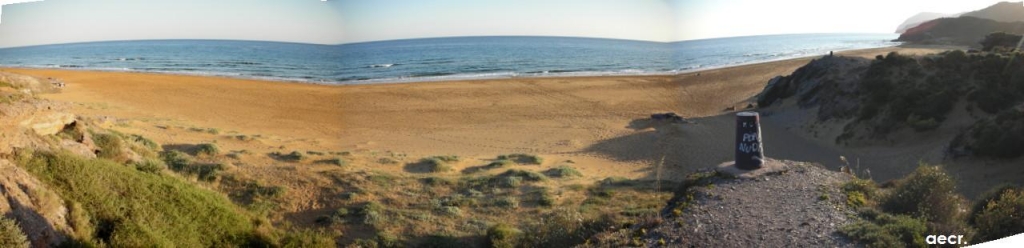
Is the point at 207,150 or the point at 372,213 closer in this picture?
the point at 372,213

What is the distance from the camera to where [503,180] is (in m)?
10.6

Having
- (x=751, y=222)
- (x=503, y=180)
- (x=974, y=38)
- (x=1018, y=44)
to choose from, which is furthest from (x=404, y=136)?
(x=974, y=38)

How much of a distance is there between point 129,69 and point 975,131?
28275 millimetres

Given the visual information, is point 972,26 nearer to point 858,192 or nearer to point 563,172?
point 563,172

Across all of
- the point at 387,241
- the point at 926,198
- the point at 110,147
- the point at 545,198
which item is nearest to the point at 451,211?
the point at 387,241

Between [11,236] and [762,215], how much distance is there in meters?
5.93

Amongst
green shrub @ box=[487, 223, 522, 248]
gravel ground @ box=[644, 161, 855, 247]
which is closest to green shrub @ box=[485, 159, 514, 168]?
green shrub @ box=[487, 223, 522, 248]

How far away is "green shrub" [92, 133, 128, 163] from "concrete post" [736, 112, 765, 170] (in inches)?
283

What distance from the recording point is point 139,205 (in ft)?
19.0

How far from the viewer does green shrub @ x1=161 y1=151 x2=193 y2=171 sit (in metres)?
8.92

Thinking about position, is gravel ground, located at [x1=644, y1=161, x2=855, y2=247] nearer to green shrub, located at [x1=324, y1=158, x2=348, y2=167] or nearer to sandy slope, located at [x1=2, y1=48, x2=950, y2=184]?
sandy slope, located at [x1=2, y1=48, x2=950, y2=184]

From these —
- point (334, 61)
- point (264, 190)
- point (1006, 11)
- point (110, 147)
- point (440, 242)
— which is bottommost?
point (440, 242)

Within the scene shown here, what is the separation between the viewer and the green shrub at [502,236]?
7.17 meters

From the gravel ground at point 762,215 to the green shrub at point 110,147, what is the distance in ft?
19.3
